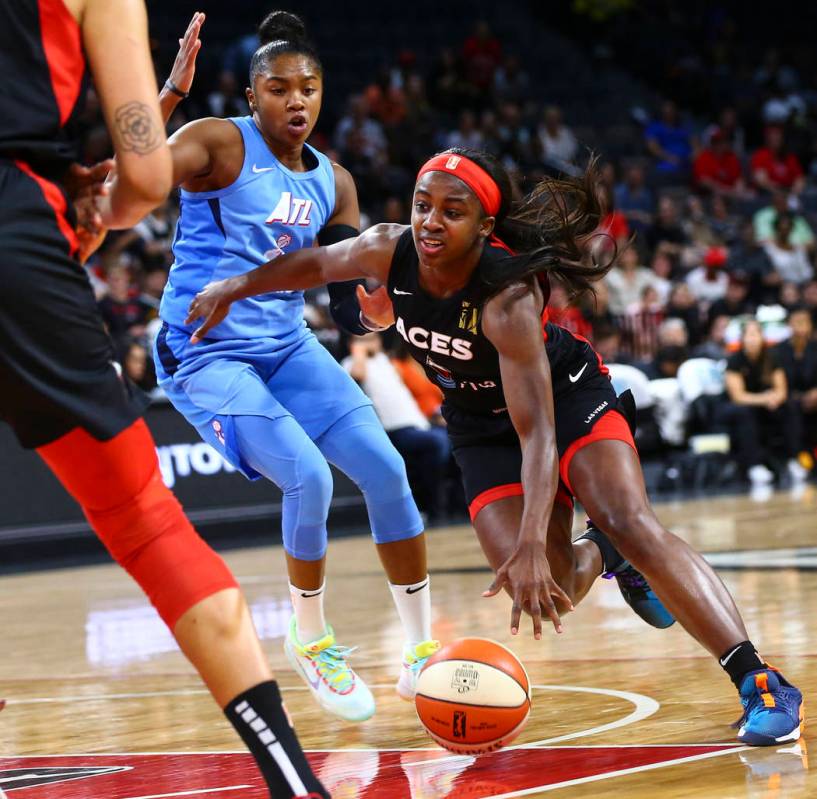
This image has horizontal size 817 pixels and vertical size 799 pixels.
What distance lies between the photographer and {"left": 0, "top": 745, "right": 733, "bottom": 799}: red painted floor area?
3.62m

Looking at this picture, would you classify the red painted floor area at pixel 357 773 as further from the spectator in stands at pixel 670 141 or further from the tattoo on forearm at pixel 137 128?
the spectator in stands at pixel 670 141

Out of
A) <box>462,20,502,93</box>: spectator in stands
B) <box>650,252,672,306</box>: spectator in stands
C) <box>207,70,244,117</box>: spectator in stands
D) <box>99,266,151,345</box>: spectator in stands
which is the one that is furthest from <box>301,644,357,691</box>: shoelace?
<box>462,20,502,93</box>: spectator in stands

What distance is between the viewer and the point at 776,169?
64.3 feet

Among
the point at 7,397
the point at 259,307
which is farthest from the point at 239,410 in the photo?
the point at 7,397

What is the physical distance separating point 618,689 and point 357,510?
758cm

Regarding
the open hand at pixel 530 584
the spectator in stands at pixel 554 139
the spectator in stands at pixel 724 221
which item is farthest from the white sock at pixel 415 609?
the spectator in stands at pixel 724 221

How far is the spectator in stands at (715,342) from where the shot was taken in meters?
14.9

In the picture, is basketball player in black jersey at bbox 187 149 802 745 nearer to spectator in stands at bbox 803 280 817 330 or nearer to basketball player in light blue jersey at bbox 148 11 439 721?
basketball player in light blue jersey at bbox 148 11 439 721

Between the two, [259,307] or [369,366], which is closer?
[259,307]

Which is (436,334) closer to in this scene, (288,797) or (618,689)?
(618,689)

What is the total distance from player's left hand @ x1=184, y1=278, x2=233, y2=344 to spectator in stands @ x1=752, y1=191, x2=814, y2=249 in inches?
544

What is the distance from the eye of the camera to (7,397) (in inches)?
111

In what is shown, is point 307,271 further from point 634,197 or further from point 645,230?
point 634,197

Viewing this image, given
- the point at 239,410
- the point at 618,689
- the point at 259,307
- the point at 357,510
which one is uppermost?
the point at 259,307
